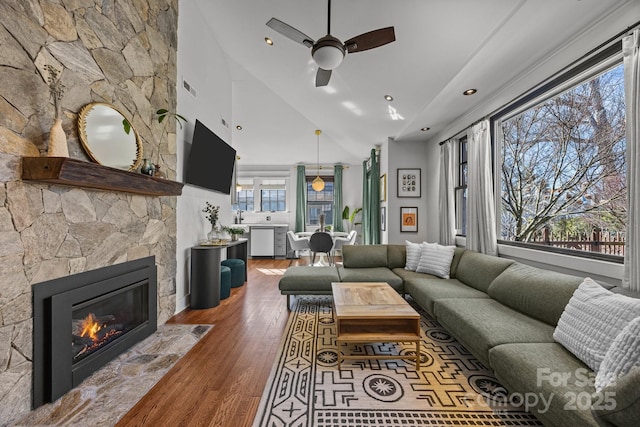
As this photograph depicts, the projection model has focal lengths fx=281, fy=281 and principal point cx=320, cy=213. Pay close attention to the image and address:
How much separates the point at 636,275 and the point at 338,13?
3.23 meters

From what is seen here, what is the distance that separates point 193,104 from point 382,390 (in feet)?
12.8

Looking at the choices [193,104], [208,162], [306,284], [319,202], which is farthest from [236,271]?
[319,202]

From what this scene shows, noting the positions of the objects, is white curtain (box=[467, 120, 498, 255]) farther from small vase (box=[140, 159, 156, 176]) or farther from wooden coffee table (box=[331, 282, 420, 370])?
small vase (box=[140, 159, 156, 176])

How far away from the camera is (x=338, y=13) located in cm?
288

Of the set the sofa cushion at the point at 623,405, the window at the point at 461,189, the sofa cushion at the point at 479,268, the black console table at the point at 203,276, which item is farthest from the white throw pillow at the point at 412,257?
the sofa cushion at the point at 623,405

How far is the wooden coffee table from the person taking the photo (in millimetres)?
2176

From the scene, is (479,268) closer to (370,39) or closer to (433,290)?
(433,290)

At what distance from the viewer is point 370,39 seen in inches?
93.6

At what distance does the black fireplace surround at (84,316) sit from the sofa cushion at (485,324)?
2.77 m

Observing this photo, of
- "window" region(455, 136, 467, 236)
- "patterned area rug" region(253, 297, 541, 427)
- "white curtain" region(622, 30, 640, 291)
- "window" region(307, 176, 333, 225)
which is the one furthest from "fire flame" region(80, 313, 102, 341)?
"window" region(307, 176, 333, 225)

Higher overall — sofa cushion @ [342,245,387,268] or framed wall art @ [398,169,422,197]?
framed wall art @ [398,169,422,197]

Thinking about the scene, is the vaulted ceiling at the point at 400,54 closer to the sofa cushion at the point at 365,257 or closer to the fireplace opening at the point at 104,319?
the sofa cushion at the point at 365,257

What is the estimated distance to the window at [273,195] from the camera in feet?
28.2

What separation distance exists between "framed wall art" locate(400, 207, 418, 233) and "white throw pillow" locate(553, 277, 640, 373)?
3.51 meters
